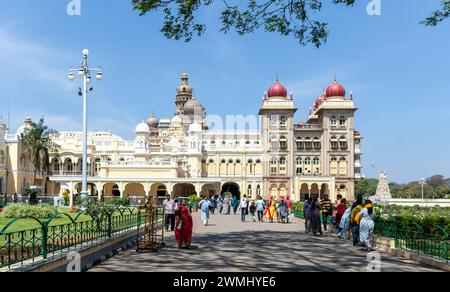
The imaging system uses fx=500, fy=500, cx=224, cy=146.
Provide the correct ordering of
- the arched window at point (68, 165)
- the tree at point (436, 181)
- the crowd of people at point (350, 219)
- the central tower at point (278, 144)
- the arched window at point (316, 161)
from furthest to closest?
the tree at point (436, 181) → the arched window at point (68, 165) → the arched window at point (316, 161) → the central tower at point (278, 144) → the crowd of people at point (350, 219)

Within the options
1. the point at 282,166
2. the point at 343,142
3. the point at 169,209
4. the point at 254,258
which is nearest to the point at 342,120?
the point at 343,142

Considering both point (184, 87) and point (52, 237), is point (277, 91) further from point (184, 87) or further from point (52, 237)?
point (52, 237)

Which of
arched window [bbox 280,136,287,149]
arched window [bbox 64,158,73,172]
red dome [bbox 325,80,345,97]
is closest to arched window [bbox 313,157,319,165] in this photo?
arched window [bbox 280,136,287,149]

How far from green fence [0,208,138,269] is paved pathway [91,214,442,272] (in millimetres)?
738

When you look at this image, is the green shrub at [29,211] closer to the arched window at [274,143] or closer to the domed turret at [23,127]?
the domed turret at [23,127]

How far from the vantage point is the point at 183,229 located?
→ 39.9 feet

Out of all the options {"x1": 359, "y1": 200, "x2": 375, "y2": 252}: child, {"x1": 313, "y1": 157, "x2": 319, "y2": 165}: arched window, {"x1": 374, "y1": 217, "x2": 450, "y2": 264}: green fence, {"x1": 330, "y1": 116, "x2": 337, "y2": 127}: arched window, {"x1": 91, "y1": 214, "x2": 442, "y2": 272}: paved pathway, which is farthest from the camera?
{"x1": 330, "y1": 116, "x2": 337, "y2": 127}: arched window

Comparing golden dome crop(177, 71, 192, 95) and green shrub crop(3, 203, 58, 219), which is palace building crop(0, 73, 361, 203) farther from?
green shrub crop(3, 203, 58, 219)

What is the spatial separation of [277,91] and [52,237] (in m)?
53.7

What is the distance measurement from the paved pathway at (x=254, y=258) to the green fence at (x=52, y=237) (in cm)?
74

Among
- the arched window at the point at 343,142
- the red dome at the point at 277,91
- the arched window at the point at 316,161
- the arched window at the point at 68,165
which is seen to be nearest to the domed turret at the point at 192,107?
the red dome at the point at 277,91

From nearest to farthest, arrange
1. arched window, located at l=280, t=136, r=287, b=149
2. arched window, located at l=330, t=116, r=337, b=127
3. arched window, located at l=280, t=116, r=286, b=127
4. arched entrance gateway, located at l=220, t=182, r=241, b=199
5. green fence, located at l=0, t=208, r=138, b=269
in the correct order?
green fence, located at l=0, t=208, r=138, b=269
arched window, located at l=280, t=136, r=287, b=149
arched window, located at l=280, t=116, r=286, b=127
arched window, located at l=330, t=116, r=337, b=127
arched entrance gateway, located at l=220, t=182, r=241, b=199

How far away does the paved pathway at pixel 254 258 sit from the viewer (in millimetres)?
9102

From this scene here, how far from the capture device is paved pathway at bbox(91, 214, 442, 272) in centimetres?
910
